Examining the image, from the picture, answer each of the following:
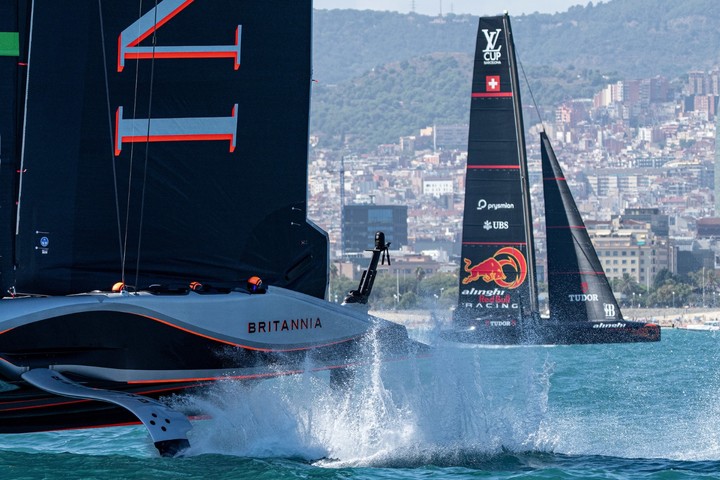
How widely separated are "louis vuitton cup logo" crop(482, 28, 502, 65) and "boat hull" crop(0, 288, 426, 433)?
57.5 feet

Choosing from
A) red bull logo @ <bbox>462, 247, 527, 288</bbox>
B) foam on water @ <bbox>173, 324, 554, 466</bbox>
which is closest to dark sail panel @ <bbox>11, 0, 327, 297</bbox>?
foam on water @ <bbox>173, 324, 554, 466</bbox>

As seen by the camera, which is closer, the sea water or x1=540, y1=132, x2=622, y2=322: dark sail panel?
the sea water

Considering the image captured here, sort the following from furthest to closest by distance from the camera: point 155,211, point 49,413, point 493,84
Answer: point 493,84 < point 155,211 < point 49,413

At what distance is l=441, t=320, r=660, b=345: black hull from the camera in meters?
27.7

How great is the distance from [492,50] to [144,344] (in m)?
18.7

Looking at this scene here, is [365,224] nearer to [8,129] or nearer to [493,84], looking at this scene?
[493,84]

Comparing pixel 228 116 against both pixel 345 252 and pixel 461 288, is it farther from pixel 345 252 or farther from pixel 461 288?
pixel 345 252

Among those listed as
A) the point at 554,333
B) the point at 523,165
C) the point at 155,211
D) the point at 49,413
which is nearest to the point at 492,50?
the point at 523,165

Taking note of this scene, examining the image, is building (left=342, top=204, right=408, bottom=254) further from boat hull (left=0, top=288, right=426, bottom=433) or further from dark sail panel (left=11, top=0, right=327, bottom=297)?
boat hull (left=0, top=288, right=426, bottom=433)

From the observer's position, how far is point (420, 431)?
33.7 feet

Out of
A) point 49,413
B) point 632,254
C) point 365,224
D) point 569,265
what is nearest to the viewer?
point 49,413

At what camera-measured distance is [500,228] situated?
27.3m

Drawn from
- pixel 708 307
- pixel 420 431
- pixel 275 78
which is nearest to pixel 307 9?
pixel 275 78

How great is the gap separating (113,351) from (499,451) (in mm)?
2769
